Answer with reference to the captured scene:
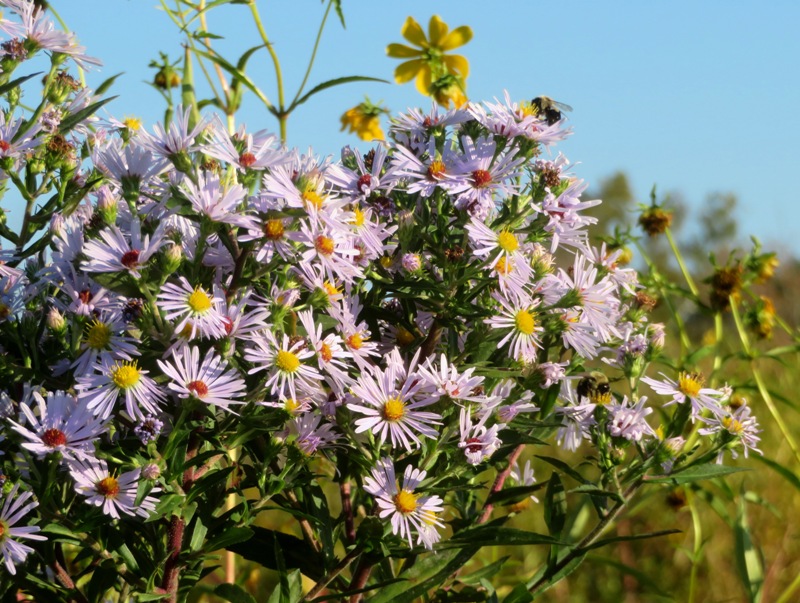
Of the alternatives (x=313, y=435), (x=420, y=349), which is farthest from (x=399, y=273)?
(x=313, y=435)

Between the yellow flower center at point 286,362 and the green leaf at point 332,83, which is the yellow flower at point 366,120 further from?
the yellow flower center at point 286,362

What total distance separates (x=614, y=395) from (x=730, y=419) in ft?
0.54

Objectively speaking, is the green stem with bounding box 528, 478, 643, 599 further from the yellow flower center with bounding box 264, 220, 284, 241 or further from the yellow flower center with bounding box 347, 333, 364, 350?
the yellow flower center with bounding box 264, 220, 284, 241

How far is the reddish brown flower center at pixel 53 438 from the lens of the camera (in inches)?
35.1

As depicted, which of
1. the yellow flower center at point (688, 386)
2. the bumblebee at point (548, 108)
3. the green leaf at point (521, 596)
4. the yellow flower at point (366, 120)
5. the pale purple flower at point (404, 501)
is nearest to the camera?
the pale purple flower at point (404, 501)

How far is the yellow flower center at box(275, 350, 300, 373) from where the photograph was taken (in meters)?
0.91

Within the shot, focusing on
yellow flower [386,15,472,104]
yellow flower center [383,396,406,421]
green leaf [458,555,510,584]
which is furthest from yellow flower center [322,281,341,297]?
yellow flower [386,15,472,104]

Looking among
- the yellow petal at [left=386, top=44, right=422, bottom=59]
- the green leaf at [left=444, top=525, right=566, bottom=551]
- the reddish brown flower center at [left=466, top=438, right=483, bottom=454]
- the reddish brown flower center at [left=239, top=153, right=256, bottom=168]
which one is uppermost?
the yellow petal at [left=386, top=44, right=422, bottom=59]

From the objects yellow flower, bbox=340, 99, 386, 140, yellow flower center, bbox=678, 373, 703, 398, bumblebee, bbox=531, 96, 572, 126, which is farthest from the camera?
yellow flower, bbox=340, 99, 386, 140

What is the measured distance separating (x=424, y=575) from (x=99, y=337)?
513 mm

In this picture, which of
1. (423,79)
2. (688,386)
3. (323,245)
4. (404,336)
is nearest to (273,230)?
(323,245)

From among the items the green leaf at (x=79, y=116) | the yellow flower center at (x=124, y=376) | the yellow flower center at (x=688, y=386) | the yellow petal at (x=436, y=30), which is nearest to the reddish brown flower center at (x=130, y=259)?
the yellow flower center at (x=124, y=376)

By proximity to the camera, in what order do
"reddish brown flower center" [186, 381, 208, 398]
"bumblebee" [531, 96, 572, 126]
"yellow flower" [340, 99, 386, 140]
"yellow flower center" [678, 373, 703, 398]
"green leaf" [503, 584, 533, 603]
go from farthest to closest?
"yellow flower" [340, 99, 386, 140], "bumblebee" [531, 96, 572, 126], "yellow flower center" [678, 373, 703, 398], "green leaf" [503, 584, 533, 603], "reddish brown flower center" [186, 381, 208, 398]

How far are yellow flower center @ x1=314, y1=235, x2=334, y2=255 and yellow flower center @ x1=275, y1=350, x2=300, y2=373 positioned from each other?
111 millimetres
